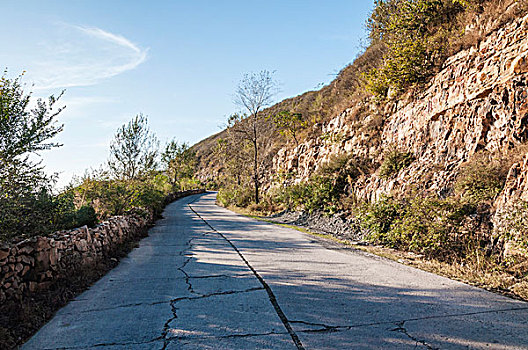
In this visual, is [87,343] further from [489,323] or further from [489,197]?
[489,197]

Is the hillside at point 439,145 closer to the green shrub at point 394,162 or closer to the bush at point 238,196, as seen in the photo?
the green shrub at point 394,162

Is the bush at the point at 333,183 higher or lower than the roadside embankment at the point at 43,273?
higher

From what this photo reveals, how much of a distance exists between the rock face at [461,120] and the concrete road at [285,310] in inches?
149

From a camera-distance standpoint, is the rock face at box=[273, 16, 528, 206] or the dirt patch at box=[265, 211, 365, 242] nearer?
the rock face at box=[273, 16, 528, 206]

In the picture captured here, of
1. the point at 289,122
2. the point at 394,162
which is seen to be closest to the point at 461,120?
the point at 394,162

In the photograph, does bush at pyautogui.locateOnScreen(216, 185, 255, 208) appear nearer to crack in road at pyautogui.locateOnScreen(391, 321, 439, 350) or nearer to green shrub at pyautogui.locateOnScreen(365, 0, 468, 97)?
green shrub at pyautogui.locateOnScreen(365, 0, 468, 97)

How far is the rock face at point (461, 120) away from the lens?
9892 millimetres

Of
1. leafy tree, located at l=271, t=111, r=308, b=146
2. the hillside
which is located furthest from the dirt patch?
leafy tree, located at l=271, t=111, r=308, b=146

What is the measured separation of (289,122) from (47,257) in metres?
22.7

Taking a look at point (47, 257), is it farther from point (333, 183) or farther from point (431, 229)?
point (333, 183)

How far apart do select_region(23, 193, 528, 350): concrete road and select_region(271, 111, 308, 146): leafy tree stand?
65.0 ft

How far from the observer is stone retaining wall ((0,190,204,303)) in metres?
5.66

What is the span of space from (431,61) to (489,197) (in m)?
8.74

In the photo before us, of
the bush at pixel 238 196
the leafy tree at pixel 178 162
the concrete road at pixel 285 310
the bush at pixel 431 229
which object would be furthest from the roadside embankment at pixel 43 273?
the leafy tree at pixel 178 162
